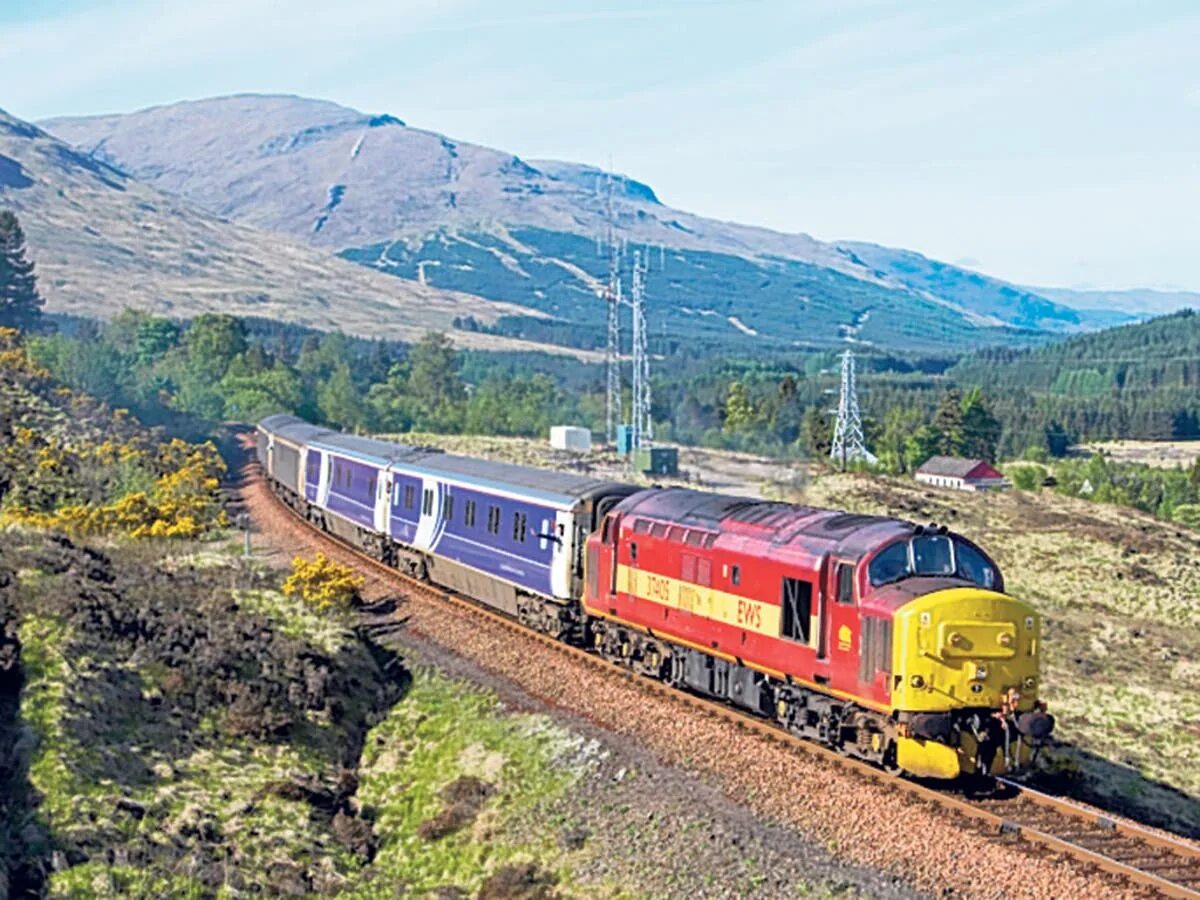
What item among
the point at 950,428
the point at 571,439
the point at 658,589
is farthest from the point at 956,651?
the point at 950,428

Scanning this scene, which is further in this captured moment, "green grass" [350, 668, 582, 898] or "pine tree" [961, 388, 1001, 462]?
"pine tree" [961, 388, 1001, 462]

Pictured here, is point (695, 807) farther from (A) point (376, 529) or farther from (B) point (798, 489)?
(B) point (798, 489)

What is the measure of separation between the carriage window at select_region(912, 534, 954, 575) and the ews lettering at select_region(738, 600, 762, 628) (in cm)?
361

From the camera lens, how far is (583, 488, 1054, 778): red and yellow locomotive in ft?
69.9

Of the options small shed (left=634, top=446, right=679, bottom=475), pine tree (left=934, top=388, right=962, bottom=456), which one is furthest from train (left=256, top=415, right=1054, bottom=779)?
pine tree (left=934, top=388, right=962, bottom=456)

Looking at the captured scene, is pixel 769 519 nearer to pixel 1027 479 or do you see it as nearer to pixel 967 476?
pixel 1027 479

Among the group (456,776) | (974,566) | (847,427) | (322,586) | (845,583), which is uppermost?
(974,566)

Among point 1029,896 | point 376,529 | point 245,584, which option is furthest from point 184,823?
point 376,529

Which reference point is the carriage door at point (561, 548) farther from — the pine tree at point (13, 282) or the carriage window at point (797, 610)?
the pine tree at point (13, 282)

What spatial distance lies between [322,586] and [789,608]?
1845 cm

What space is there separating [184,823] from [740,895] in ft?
32.7

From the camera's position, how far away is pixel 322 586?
38812mm

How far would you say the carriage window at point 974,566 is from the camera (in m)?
22.7

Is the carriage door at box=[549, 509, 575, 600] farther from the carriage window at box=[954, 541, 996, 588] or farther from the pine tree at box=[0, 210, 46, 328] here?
the pine tree at box=[0, 210, 46, 328]
